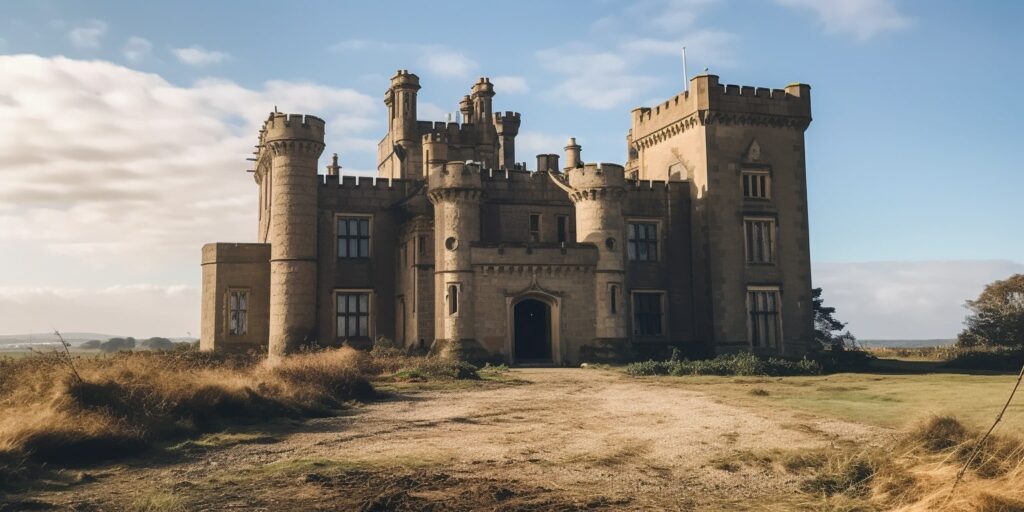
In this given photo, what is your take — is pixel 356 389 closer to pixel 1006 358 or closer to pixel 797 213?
pixel 797 213

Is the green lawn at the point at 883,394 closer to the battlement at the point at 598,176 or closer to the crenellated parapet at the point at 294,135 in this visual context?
the battlement at the point at 598,176

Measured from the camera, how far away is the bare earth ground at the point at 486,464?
8703 millimetres

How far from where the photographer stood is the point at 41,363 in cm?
1365

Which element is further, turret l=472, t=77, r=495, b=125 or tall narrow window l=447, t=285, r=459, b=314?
turret l=472, t=77, r=495, b=125

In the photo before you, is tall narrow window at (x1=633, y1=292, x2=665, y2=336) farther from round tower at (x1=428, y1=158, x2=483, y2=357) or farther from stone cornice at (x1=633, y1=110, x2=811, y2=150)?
round tower at (x1=428, y1=158, x2=483, y2=357)

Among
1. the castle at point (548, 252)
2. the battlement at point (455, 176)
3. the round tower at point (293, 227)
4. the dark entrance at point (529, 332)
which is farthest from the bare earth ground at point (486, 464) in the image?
the round tower at point (293, 227)

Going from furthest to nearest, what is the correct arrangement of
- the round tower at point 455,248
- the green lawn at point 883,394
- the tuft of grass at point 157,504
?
1. the round tower at point 455,248
2. the green lawn at point 883,394
3. the tuft of grass at point 157,504

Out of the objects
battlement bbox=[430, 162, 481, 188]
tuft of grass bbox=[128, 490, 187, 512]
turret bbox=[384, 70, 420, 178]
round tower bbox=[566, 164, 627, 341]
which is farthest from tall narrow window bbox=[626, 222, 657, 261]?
tuft of grass bbox=[128, 490, 187, 512]

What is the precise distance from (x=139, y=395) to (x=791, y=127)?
3202 cm

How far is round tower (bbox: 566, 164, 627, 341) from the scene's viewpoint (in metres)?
32.6

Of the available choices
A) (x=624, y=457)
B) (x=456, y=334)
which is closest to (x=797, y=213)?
(x=456, y=334)

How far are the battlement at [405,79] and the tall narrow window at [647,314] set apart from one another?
1855cm

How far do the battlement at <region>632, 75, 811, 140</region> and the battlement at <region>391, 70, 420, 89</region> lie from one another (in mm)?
14985

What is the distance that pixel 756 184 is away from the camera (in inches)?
1417
